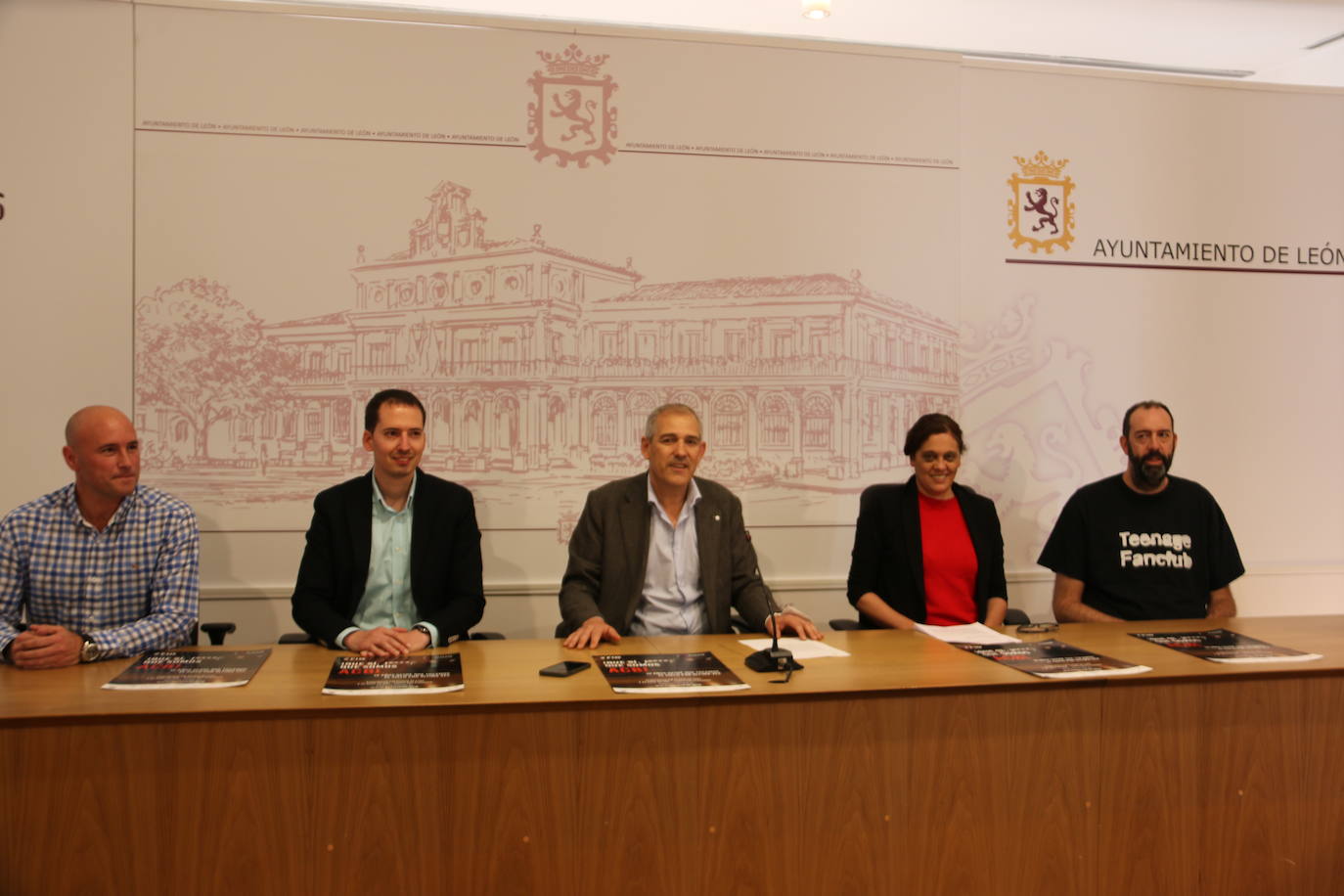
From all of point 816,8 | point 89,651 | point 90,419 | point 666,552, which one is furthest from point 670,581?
point 816,8

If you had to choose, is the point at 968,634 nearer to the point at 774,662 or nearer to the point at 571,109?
the point at 774,662

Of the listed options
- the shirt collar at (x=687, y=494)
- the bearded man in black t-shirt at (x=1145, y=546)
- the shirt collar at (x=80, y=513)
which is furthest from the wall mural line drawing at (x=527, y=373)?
the shirt collar at (x=80, y=513)

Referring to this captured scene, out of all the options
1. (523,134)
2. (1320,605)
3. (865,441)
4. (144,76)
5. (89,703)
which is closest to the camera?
(89,703)

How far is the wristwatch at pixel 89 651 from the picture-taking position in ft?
8.44

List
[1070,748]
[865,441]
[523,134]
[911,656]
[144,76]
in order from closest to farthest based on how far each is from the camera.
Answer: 1. [1070,748]
2. [911,656]
3. [144,76]
4. [523,134]
5. [865,441]

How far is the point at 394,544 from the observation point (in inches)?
127

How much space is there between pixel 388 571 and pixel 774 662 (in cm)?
133

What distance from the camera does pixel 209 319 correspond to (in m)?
3.82

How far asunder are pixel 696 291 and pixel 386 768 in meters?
2.44

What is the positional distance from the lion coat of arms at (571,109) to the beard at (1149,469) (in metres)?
2.29

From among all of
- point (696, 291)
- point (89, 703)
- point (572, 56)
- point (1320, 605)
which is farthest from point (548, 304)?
point (1320, 605)

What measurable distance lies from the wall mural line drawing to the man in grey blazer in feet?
A: 2.42

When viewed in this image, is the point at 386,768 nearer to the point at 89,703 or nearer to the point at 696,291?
the point at 89,703

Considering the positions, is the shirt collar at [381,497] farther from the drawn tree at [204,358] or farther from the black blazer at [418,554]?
the drawn tree at [204,358]
